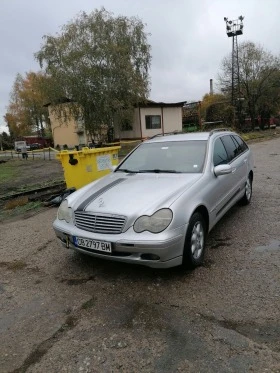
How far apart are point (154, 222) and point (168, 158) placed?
5.58 ft

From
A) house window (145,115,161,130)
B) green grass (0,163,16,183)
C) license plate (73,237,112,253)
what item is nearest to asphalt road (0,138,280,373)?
license plate (73,237,112,253)

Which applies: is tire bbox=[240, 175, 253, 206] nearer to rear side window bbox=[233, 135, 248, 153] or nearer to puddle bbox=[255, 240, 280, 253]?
rear side window bbox=[233, 135, 248, 153]

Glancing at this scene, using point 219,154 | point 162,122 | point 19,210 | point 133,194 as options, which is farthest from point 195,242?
point 162,122

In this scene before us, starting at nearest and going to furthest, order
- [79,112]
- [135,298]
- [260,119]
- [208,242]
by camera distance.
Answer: [135,298]
[208,242]
[79,112]
[260,119]

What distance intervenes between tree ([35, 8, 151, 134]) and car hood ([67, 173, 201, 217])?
19227mm

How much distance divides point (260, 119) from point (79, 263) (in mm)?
40795

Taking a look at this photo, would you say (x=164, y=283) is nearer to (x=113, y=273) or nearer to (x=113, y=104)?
(x=113, y=273)

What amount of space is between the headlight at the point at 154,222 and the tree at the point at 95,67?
20287mm

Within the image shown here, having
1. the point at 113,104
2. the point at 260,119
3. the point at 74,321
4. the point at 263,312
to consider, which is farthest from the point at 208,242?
the point at 260,119

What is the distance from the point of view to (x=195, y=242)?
11.9 feet

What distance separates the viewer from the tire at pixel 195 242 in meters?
3.45

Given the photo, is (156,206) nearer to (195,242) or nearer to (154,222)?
(154,222)

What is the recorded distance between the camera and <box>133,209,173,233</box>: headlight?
10.6 feet

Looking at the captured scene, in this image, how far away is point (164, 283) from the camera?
3.46 m
